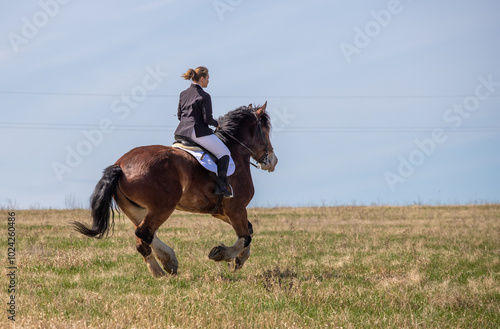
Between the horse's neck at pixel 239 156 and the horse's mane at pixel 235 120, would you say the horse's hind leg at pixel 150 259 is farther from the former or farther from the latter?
the horse's mane at pixel 235 120

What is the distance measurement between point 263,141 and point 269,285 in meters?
3.49

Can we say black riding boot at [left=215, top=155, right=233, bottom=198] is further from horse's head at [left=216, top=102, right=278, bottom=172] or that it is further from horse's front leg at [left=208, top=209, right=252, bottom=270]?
horse's head at [left=216, top=102, right=278, bottom=172]

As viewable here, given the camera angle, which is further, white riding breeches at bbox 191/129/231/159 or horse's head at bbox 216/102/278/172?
horse's head at bbox 216/102/278/172

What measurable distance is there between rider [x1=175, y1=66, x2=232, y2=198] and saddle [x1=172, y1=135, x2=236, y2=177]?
0.07 m

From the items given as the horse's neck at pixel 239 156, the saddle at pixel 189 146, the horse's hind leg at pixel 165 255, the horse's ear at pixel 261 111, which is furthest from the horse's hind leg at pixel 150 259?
the horse's ear at pixel 261 111

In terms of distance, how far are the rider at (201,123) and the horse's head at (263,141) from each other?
1.39 m

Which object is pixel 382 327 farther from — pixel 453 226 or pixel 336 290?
pixel 453 226

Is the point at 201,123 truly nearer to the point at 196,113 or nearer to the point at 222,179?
the point at 196,113

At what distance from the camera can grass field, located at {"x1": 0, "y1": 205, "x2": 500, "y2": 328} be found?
588 centimetres

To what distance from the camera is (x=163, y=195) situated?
8.04 m

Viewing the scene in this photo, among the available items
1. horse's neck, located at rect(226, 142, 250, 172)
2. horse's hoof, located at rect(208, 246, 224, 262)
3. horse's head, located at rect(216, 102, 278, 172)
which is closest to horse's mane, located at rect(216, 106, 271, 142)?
horse's head, located at rect(216, 102, 278, 172)

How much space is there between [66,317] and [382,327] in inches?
131

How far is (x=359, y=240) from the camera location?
14141 mm

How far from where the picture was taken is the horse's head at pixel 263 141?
10.4 m
